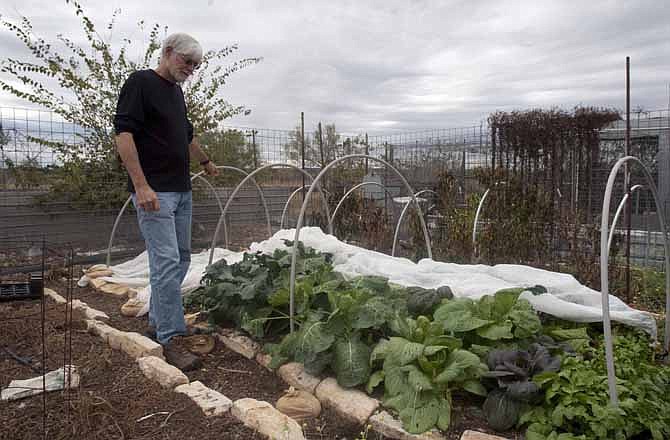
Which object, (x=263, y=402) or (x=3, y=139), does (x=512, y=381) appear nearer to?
(x=263, y=402)

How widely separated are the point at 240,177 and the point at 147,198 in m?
5.54

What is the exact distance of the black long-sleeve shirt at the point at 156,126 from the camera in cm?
262

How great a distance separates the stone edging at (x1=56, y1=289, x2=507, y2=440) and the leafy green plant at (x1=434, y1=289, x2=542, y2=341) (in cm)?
52

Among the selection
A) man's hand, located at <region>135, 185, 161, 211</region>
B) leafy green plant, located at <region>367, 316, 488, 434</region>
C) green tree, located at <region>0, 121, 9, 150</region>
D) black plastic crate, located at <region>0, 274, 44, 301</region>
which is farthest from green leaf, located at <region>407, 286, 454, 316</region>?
green tree, located at <region>0, 121, 9, 150</region>

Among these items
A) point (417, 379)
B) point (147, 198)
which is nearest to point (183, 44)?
point (147, 198)

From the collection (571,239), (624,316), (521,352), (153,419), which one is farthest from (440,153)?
(153,419)

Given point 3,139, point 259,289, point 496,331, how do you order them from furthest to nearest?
point 3,139
point 259,289
point 496,331

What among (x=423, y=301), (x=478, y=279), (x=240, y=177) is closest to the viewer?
(x=423, y=301)

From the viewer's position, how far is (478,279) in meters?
3.11

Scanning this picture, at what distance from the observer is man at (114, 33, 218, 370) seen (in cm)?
259

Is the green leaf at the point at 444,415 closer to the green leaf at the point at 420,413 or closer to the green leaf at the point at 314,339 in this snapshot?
the green leaf at the point at 420,413

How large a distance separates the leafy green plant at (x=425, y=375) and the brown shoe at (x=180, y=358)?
1.06 m

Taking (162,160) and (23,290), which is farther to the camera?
(162,160)

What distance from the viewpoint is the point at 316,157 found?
32.8 ft
